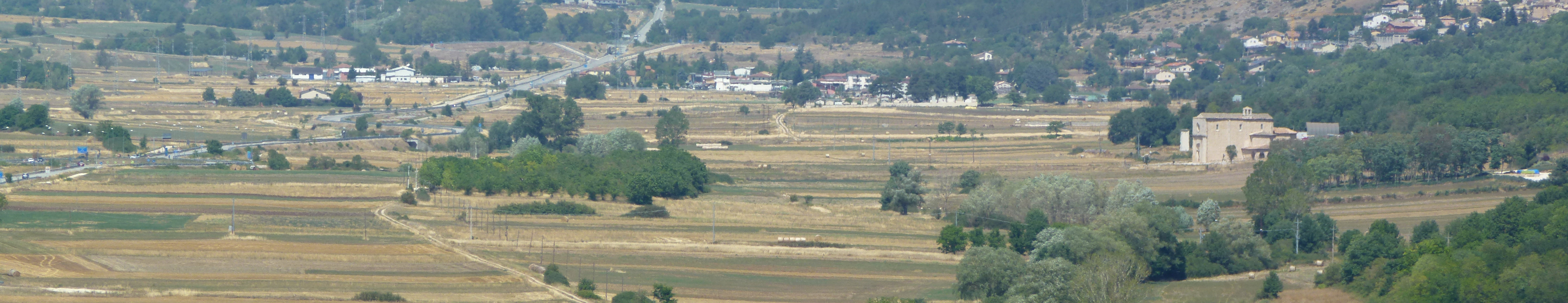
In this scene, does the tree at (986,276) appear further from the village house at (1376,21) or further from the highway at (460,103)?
the village house at (1376,21)

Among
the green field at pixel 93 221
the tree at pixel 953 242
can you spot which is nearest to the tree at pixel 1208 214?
the tree at pixel 953 242

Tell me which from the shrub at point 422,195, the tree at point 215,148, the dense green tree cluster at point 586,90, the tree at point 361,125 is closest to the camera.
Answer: the shrub at point 422,195

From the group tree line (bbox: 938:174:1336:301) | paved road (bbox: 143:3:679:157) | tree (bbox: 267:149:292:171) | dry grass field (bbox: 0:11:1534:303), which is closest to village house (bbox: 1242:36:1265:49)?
dry grass field (bbox: 0:11:1534:303)

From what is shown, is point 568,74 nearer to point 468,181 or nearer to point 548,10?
point 548,10

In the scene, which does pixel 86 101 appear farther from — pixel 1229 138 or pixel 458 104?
pixel 1229 138

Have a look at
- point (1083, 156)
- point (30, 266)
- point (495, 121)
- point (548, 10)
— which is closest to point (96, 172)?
point (30, 266)

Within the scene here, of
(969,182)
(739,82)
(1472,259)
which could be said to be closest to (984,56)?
(739,82)
